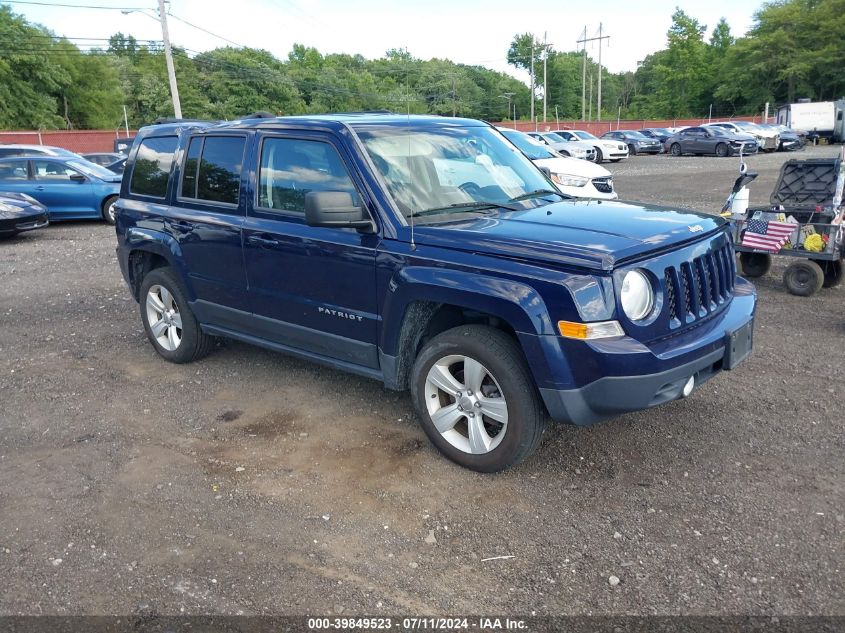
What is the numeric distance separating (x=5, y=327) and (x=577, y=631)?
22.9ft

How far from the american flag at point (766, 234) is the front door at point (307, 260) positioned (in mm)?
5532

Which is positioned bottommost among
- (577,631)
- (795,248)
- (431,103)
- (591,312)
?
(577,631)

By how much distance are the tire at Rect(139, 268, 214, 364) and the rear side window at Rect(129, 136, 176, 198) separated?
678mm

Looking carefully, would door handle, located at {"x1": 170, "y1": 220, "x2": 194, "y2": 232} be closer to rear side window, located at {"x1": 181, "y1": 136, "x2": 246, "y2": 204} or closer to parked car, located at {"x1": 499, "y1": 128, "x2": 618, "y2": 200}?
rear side window, located at {"x1": 181, "y1": 136, "x2": 246, "y2": 204}

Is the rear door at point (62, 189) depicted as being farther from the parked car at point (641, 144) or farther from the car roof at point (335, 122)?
the parked car at point (641, 144)

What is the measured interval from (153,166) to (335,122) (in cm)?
213

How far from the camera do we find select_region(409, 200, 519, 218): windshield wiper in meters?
4.30

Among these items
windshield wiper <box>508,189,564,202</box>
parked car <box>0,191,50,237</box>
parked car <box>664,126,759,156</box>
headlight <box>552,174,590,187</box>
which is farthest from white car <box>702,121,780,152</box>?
windshield wiper <box>508,189,564,202</box>

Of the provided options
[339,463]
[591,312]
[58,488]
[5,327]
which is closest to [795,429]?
[591,312]

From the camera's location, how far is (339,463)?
4.30 m

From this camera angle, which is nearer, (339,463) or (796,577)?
(796,577)

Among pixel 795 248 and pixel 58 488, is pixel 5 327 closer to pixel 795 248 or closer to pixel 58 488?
pixel 58 488

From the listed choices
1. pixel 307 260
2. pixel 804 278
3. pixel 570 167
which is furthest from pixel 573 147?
pixel 307 260

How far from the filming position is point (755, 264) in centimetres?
869
